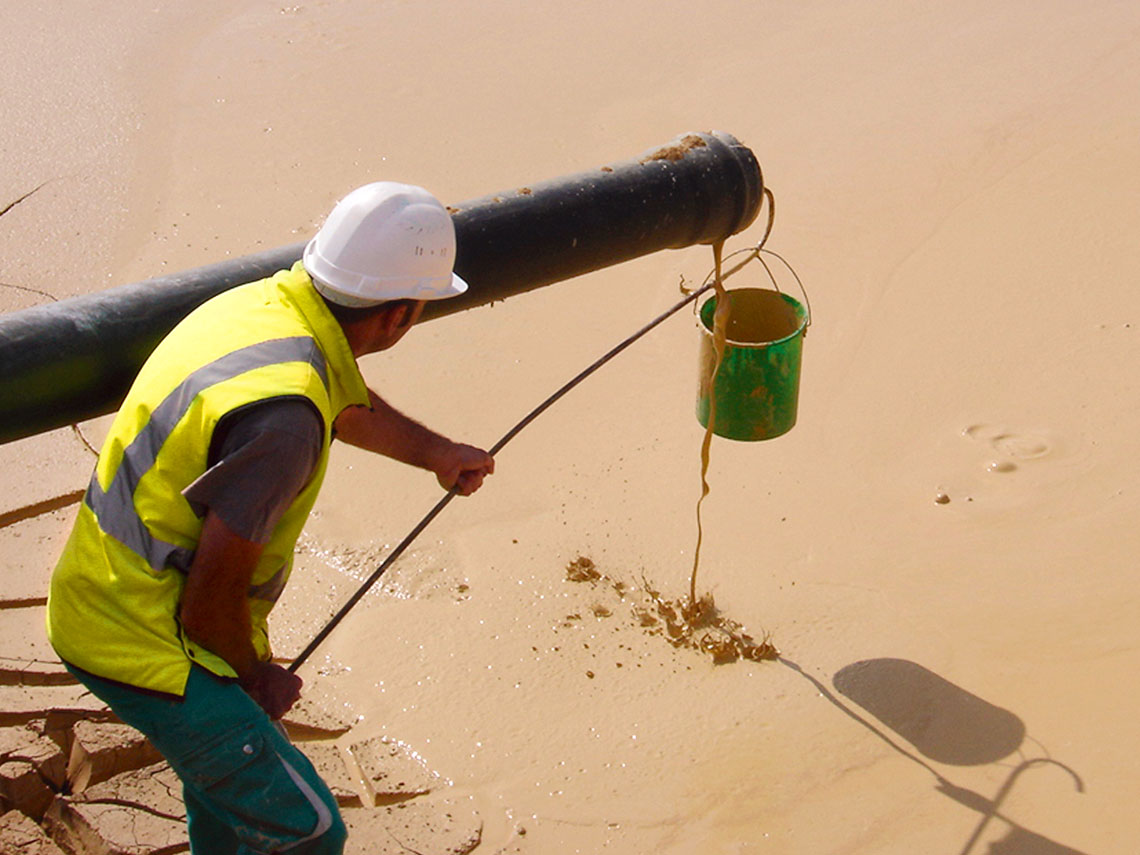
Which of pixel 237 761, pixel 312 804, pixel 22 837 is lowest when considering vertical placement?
pixel 22 837

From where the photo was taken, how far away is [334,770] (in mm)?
3693

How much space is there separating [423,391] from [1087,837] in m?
3.13

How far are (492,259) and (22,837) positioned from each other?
185cm

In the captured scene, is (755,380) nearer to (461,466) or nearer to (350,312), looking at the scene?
(461,466)

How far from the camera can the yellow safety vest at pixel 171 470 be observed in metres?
2.29

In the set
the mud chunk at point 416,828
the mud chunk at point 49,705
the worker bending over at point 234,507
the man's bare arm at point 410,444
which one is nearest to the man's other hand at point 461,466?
the man's bare arm at point 410,444

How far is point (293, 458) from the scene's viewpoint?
226 cm

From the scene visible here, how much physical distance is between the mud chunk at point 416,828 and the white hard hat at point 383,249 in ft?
5.14

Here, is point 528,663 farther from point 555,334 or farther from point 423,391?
point 555,334

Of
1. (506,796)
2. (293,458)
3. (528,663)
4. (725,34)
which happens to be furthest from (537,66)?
(293,458)

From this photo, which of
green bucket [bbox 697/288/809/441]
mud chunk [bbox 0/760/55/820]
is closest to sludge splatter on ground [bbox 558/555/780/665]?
green bucket [bbox 697/288/809/441]

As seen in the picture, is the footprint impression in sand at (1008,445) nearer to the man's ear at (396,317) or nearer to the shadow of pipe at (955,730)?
the shadow of pipe at (955,730)

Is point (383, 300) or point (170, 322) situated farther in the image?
point (170, 322)

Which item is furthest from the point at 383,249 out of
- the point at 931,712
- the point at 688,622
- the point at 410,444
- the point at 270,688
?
the point at 931,712
